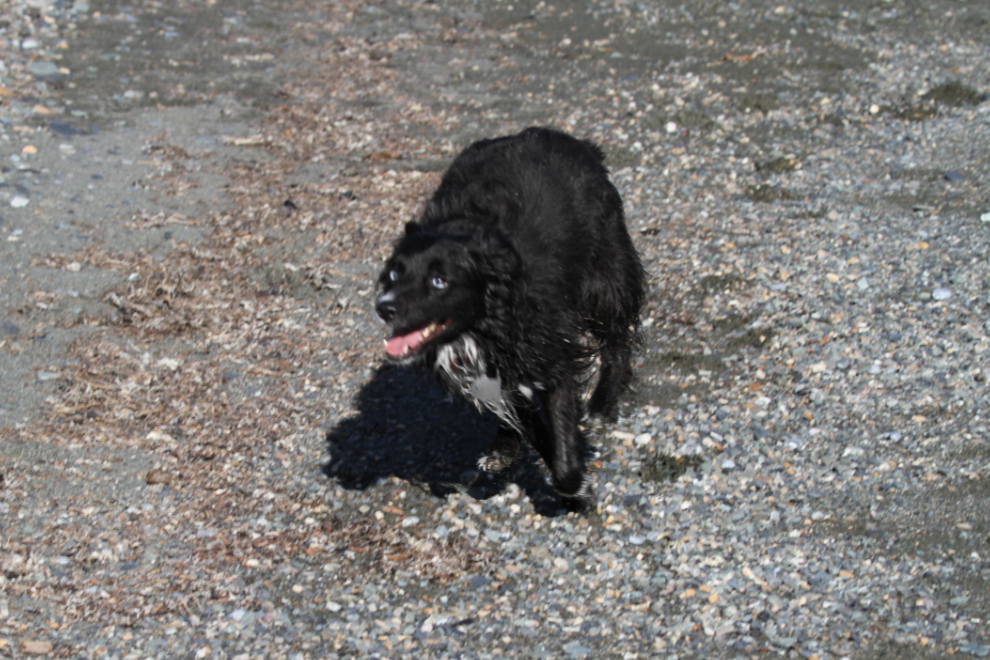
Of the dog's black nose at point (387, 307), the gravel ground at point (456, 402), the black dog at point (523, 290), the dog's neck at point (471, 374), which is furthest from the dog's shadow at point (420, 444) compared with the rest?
the dog's black nose at point (387, 307)

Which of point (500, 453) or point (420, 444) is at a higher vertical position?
point (500, 453)

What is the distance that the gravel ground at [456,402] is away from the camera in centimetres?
418

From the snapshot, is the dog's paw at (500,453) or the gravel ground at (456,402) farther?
the dog's paw at (500,453)

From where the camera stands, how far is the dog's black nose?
12.8 ft

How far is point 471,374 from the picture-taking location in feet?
14.2

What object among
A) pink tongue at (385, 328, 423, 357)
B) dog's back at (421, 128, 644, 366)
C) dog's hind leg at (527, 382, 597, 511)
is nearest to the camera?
pink tongue at (385, 328, 423, 357)

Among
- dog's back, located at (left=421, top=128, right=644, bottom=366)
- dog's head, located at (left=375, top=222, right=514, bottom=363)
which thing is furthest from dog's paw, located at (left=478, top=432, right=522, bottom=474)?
dog's head, located at (left=375, top=222, right=514, bottom=363)

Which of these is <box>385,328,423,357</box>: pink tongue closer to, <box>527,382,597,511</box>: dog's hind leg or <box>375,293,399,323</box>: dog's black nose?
<box>375,293,399,323</box>: dog's black nose

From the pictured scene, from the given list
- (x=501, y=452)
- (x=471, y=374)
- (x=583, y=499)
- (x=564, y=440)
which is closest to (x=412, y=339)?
(x=471, y=374)

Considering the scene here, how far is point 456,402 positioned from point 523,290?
65.2 inches

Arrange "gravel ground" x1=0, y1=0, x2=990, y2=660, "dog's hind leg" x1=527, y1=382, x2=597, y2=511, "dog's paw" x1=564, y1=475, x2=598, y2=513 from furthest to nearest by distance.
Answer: "dog's paw" x1=564, y1=475, x2=598, y2=513, "dog's hind leg" x1=527, y1=382, x2=597, y2=511, "gravel ground" x1=0, y1=0, x2=990, y2=660

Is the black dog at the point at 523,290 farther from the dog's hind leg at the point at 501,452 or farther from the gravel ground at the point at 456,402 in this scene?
the gravel ground at the point at 456,402

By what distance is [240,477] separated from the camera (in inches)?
199

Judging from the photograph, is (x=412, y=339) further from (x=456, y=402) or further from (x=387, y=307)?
(x=456, y=402)
